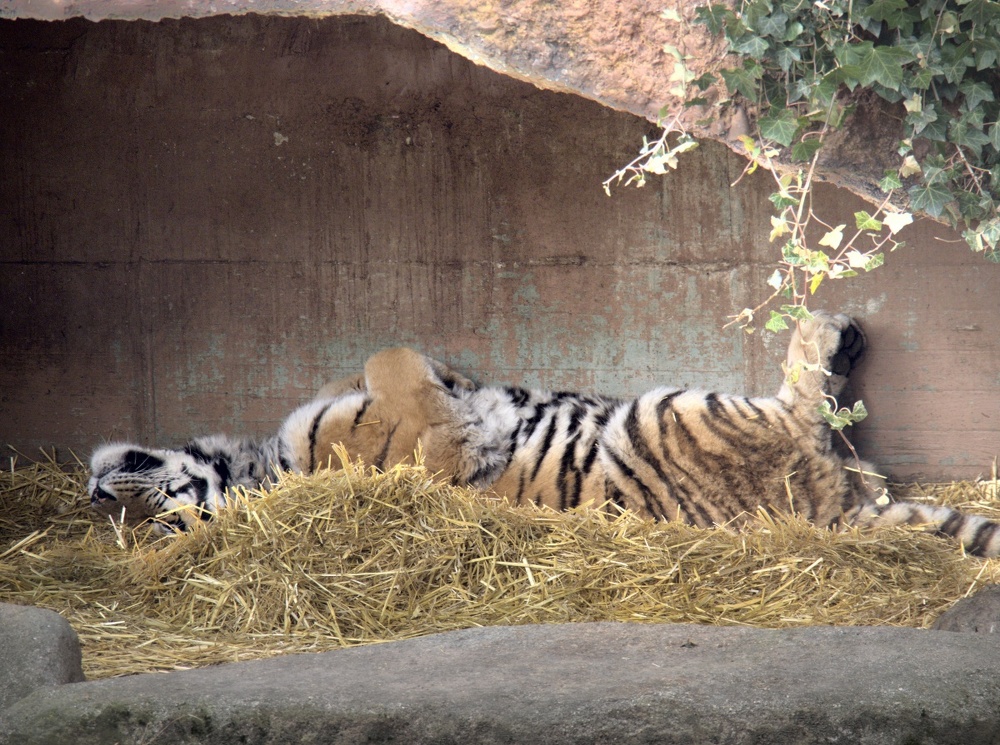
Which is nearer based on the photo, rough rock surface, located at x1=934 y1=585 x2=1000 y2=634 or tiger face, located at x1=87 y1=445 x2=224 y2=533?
rough rock surface, located at x1=934 y1=585 x2=1000 y2=634

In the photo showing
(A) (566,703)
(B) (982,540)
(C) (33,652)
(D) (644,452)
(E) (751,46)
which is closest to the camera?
(A) (566,703)

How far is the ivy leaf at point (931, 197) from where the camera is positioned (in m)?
3.25

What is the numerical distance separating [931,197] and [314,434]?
283 centimetres

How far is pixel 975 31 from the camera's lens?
297 centimetres

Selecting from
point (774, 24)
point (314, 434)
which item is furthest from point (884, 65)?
point (314, 434)

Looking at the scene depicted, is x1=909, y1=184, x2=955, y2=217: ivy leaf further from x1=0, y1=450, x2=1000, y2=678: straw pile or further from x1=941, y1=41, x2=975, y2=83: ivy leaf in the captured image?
x1=0, y1=450, x2=1000, y2=678: straw pile

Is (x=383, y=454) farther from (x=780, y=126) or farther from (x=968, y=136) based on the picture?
(x=968, y=136)

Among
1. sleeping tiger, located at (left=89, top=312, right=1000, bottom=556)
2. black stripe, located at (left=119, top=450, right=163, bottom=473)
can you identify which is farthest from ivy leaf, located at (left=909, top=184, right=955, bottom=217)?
black stripe, located at (left=119, top=450, right=163, bottom=473)

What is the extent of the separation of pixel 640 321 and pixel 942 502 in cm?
160

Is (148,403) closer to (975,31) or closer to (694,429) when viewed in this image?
(694,429)

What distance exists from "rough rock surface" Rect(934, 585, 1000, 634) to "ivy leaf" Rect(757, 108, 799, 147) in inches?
58.9

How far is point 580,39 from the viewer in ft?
10.9

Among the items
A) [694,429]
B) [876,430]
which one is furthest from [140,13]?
[876,430]

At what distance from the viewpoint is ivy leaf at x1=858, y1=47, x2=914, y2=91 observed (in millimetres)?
2980
